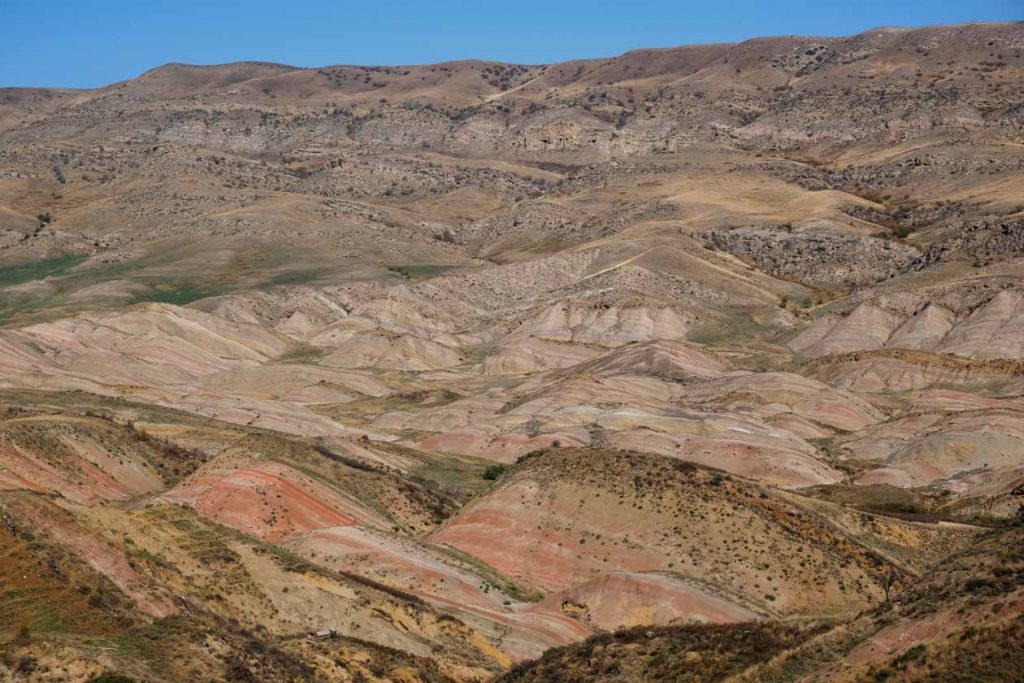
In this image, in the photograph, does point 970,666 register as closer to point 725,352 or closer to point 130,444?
point 130,444

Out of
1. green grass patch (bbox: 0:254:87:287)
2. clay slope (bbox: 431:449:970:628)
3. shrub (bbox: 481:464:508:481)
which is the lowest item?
shrub (bbox: 481:464:508:481)

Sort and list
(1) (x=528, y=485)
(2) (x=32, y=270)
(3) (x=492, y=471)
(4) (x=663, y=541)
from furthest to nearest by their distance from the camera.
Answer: (2) (x=32, y=270), (3) (x=492, y=471), (1) (x=528, y=485), (4) (x=663, y=541)

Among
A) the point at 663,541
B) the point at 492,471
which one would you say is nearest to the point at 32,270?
the point at 492,471

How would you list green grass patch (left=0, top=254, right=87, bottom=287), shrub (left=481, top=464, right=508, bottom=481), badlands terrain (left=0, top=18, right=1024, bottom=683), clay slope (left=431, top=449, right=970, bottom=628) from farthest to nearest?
1. green grass patch (left=0, top=254, right=87, bottom=287)
2. shrub (left=481, top=464, right=508, bottom=481)
3. clay slope (left=431, top=449, right=970, bottom=628)
4. badlands terrain (left=0, top=18, right=1024, bottom=683)

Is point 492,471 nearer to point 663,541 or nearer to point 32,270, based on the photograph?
point 663,541

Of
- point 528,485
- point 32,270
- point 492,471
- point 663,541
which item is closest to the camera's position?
point 663,541

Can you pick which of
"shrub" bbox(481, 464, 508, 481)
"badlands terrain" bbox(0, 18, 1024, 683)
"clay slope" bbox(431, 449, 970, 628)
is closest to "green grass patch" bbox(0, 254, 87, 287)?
"badlands terrain" bbox(0, 18, 1024, 683)

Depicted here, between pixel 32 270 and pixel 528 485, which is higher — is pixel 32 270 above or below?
above

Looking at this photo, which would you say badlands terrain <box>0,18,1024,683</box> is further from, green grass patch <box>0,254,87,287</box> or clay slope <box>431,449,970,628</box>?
green grass patch <box>0,254,87,287</box>

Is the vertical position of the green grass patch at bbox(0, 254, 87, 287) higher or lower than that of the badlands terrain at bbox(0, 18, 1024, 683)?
higher

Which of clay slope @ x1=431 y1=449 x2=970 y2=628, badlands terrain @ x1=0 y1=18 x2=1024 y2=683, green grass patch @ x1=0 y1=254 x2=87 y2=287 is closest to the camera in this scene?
badlands terrain @ x1=0 y1=18 x2=1024 y2=683

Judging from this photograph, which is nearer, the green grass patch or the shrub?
the shrub

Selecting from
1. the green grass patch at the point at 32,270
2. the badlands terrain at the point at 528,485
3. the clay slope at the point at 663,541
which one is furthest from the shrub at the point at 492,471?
the green grass patch at the point at 32,270
